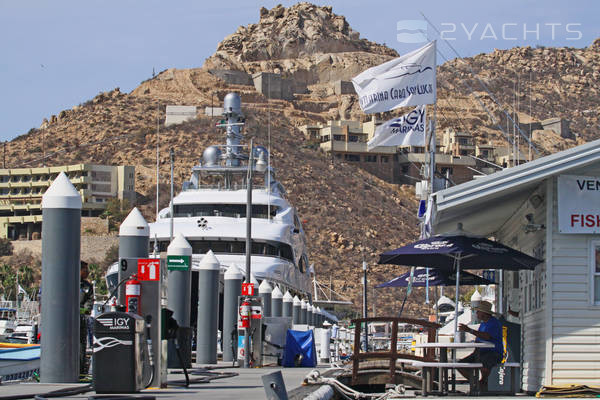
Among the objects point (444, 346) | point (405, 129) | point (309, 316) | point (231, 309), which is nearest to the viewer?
point (444, 346)

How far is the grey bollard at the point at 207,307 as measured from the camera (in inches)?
901

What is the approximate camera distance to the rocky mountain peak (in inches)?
7333

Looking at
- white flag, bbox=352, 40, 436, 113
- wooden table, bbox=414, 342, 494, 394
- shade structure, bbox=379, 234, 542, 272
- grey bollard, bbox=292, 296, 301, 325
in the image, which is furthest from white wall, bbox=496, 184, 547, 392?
grey bollard, bbox=292, 296, 301, 325

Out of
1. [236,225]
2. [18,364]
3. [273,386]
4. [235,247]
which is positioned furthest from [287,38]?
[273,386]

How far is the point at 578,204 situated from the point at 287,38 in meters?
177

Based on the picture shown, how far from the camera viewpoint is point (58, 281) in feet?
42.1

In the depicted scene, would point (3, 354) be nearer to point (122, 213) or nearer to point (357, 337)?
point (357, 337)

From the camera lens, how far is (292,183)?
108 m

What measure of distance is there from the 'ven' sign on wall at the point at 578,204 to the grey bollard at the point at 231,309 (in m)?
13.3

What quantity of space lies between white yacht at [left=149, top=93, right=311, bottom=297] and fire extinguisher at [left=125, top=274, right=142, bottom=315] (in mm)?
23718

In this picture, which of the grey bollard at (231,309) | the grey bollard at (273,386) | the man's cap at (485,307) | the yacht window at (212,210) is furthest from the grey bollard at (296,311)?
the grey bollard at (273,386)

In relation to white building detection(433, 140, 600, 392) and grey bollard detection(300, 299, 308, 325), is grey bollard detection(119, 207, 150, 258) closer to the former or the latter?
white building detection(433, 140, 600, 392)

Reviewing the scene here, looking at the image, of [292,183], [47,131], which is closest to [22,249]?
[292,183]

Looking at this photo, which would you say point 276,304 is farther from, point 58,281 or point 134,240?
point 58,281
